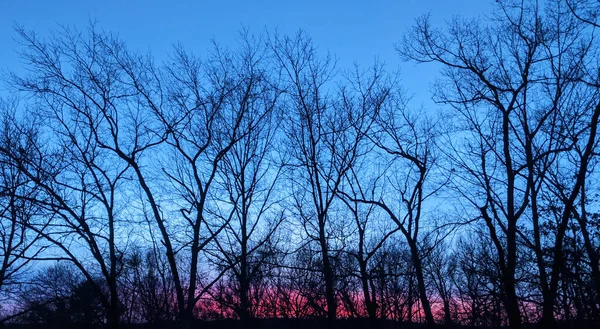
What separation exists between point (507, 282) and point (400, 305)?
34.4 feet

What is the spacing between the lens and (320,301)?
21.0 meters

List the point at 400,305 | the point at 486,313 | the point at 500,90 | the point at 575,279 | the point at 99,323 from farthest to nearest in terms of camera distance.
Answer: the point at 99,323 → the point at 400,305 → the point at 500,90 → the point at 486,313 → the point at 575,279

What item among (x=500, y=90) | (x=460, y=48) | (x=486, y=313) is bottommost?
(x=486, y=313)

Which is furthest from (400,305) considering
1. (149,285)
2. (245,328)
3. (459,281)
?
(149,285)

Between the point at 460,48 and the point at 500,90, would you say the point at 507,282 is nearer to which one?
the point at 500,90

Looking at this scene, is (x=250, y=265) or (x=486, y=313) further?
(x=250, y=265)

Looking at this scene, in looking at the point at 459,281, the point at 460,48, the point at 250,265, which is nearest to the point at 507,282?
the point at 460,48

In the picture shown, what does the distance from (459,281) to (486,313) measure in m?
11.7

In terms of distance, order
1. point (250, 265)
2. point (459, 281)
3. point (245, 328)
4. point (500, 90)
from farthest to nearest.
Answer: point (459, 281) < point (245, 328) < point (250, 265) < point (500, 90)

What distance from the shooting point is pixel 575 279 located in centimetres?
1313

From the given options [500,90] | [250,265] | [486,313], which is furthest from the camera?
[250,265]

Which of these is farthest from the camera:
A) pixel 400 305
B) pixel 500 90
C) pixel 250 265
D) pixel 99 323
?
pixel 99 323

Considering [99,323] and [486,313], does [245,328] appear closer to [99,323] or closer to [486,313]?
[486,313]

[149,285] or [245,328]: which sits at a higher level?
[149,285]
